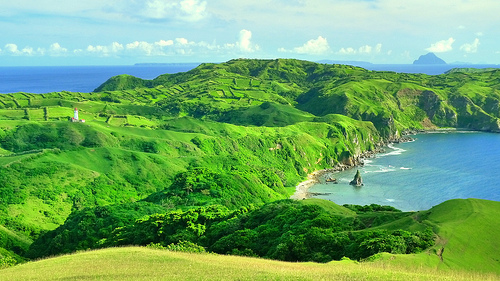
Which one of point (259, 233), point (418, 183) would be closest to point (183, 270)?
point (259, 233)

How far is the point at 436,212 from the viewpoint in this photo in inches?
2398

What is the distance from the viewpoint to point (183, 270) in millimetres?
35375

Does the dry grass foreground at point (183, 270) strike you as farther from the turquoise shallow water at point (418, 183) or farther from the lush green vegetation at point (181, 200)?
the turquoise shallow water at point (418, 183)

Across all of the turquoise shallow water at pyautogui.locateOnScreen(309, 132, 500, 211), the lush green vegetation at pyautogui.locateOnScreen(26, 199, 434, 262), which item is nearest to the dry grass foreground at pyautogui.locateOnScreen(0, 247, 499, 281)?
the lush green vegetation at pyautogui.locateOnScreen(26, 199, 434, 262)

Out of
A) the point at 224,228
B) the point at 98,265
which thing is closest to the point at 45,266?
the point at 98,265

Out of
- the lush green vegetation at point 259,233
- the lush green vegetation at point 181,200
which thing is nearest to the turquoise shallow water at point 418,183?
the lush green vegetation at point 181,200

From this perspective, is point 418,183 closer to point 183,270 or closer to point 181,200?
point 181,200

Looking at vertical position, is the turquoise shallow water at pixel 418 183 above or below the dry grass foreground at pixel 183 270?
below

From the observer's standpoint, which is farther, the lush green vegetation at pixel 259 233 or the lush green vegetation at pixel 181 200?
the lush green vegetation at pixel 181 200

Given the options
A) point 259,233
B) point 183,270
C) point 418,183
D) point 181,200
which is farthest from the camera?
point 418,183

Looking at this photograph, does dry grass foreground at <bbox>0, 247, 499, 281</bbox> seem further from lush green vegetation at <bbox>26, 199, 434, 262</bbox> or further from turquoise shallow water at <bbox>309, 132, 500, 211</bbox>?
turquoise shallow water at <bbox>309, 132, 500, 211</bbox>

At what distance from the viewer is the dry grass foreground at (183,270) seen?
31.8 metres

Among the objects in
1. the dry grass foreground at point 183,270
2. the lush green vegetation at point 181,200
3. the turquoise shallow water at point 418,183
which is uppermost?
the dry grass foreground at point 183,270

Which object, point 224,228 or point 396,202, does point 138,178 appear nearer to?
point 224,228
